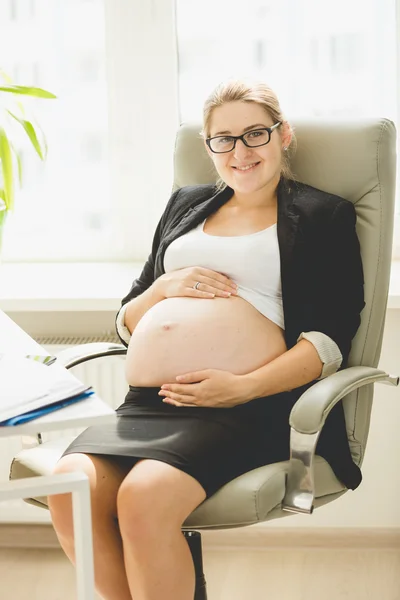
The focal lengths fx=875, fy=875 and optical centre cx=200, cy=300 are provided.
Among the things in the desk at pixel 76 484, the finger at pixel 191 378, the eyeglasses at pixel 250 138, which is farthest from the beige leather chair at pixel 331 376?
the desk at pixel 76 484

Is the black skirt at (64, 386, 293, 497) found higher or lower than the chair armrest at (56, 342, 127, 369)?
lower

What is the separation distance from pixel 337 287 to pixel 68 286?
95 centimetres

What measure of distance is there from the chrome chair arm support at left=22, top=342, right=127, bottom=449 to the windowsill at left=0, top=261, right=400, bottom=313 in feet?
1.33

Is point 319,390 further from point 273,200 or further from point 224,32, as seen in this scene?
point 224,32

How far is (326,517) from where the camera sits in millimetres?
2488

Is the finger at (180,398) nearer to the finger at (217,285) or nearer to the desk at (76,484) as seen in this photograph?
the finger at (217,285)

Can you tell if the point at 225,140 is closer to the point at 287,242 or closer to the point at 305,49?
the point at 287,242

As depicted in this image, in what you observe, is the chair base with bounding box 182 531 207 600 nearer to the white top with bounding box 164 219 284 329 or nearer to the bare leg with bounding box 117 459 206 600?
the bare leg with bounding box 117 459 206 600

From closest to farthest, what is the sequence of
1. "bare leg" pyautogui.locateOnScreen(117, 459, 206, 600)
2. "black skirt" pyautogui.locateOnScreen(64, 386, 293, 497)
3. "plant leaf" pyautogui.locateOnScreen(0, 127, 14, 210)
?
"bare leg" pyautogui.locateOnScreen(117, 459, 206, 600) < "black skirt" pyautogui.locateOnScreen(64, 386, 293, 497) < "plant leaf" pyautogui.locateOnScreen(0, 127, 14, 210)

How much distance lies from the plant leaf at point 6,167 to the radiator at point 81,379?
1.39ft

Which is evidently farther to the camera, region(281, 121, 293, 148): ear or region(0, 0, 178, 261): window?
region(0, 0, 178, 261): window

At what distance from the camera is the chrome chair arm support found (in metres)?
1.87

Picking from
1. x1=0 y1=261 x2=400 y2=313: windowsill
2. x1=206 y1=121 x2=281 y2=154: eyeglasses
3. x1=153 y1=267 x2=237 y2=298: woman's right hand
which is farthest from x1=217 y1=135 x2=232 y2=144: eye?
x1=0 y1=261 x2=400 y2=313: windowsill

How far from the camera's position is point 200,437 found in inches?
65.3
